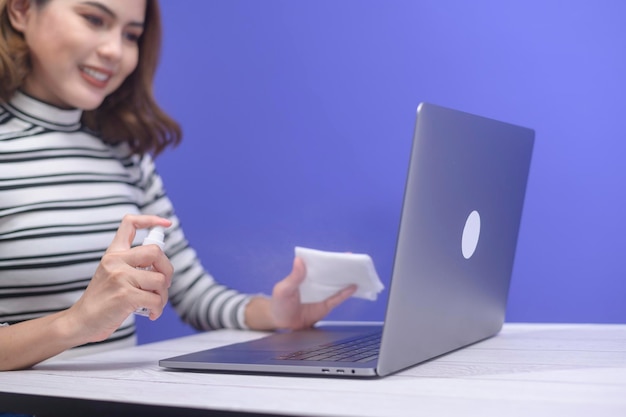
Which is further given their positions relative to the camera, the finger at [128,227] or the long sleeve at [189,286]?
the long sleeve at [189,286]

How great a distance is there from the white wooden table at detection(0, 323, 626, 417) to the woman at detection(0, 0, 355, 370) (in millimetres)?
289

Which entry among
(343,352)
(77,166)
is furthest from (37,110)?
(343,352)

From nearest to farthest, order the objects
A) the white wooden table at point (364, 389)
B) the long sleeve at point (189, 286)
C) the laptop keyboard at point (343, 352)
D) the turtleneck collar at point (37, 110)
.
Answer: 1. the white wooden table at point (364, 389)
2. the laptop keyboard at point (343, 352)
3. the turtleneck collar at point (37, 110)
4. the long sleeve at point (189, 286)

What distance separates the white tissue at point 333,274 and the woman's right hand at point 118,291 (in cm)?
36

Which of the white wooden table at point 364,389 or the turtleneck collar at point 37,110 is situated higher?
the turtleneck collar at point 37,110

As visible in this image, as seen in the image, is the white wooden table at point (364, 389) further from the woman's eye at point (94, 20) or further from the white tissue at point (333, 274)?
the woman's eye at point (94, 20)

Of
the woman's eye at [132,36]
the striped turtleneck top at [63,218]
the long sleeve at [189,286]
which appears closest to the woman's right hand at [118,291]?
the striped turtleneck top at [63,218]

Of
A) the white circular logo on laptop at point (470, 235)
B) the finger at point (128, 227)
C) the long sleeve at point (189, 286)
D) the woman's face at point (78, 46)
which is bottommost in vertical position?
the long sleeve at point (189, 286)

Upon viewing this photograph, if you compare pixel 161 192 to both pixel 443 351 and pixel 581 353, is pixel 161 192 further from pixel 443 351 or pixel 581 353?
pixel 581 353

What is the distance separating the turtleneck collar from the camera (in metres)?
1.57

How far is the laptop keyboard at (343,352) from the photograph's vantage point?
1.07 meters

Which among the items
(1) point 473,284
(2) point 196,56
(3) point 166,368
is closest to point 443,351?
(1) point 473,284

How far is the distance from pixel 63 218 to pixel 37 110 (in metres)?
0.22

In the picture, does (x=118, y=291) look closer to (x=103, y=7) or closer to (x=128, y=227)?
(x=128, y=227)
